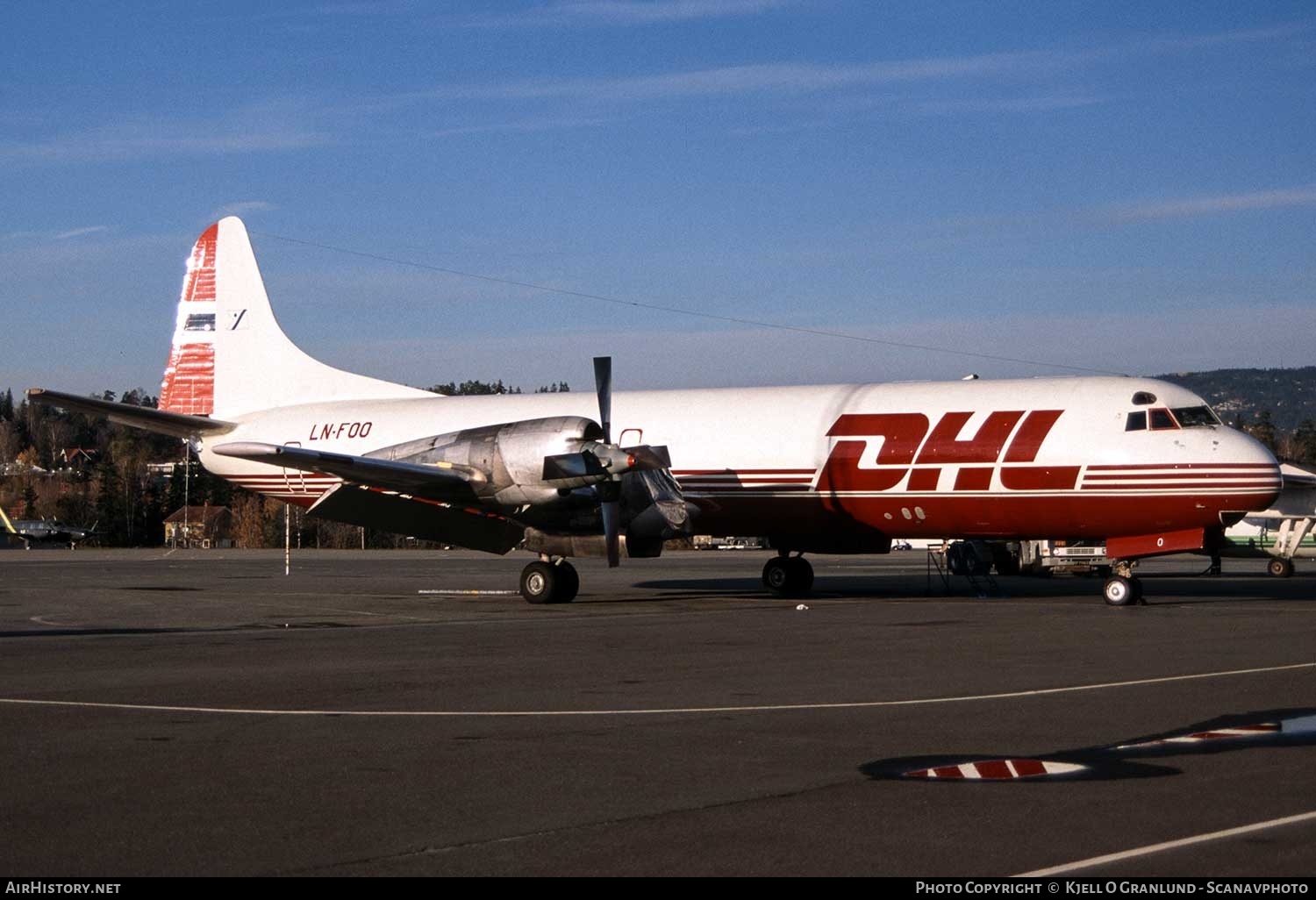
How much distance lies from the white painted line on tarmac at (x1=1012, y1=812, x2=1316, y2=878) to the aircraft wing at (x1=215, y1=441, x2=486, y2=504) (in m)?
20.2

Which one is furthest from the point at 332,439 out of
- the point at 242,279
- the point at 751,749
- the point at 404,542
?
the point at 404,542

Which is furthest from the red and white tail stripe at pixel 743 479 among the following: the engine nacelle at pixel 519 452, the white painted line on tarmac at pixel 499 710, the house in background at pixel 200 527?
the house in background at pixel 200 527

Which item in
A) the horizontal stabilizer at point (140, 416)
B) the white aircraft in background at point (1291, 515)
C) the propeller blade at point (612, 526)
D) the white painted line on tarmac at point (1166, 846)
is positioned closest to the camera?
the white painted line on tarmac at point (1166, 846)

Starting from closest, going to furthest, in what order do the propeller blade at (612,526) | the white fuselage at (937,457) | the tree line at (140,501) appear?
the white fuselage at (937,457) → the propeller blade at (612,526) → the tree line at (140,501)

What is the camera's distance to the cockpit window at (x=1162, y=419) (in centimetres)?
2562

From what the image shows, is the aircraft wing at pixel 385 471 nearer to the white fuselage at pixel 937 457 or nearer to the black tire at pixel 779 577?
the white fuselage at pixel 937 457

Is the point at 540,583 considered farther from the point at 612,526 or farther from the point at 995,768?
the point at 995,768

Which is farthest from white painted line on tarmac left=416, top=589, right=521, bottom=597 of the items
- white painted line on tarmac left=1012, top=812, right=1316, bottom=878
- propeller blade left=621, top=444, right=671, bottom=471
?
white painted line on tarmac left=1012, top=812, right=1316, bottom=878

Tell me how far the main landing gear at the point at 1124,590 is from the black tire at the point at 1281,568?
1795 centimetres

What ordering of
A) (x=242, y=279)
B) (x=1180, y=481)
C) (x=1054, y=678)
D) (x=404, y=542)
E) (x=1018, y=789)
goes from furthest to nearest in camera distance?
(x=404, y=542) → (x=242, y=279) → (x=1180, y=481) → (x=1054, y=678) → (x=1018, y=789)

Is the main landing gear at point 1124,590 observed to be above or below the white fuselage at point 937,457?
below
